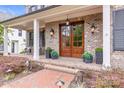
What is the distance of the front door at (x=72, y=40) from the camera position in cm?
984

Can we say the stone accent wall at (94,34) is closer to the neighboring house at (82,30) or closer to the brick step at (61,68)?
the neighboring house at (82,30)

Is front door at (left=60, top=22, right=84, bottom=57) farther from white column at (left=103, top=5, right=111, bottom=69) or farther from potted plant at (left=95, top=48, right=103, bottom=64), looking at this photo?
white column at (left=103, top=5, right=111, bottom=69)

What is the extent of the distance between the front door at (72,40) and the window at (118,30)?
375 centimetres

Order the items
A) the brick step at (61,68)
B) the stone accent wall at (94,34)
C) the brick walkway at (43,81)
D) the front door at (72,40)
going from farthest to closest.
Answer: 1. the front door at (72,40)
2. the stone accent wall at (94,34)
3. the brick step at (61,68)
4. the brick walkway at (43,81)

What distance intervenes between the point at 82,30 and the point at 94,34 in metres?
1.07

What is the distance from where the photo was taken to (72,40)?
33.8ft

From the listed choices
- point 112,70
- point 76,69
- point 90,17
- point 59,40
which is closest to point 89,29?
point 90,17

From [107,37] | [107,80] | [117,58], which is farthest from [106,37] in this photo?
[107,80]

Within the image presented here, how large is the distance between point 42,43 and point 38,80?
338 inches

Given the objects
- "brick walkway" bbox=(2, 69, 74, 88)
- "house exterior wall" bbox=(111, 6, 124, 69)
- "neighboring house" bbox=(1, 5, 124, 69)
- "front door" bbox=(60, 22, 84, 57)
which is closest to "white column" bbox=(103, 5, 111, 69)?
"neighboring house" bbox=(1, 5, 124, 69)

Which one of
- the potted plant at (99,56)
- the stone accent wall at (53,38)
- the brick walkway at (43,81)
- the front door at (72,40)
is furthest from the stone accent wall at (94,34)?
the brick walkway at (43,81)

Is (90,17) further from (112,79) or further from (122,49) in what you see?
(112,79)

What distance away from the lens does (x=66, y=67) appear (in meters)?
7.22

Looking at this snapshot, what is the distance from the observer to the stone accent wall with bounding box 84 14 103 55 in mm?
8578
